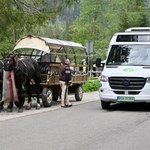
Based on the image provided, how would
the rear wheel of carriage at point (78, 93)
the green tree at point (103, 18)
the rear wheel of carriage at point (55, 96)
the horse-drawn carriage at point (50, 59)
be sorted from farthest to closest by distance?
the green tree at point (103, 18) < the rear wheel of carriage at point (78, 93) < the rear wheel of carriage at point (55, 96) < the horse-drawn carriage at point (50, 59)

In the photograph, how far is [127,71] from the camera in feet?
54.4

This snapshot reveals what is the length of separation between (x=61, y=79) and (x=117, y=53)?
2.24m

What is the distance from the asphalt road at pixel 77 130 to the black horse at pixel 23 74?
61 cm

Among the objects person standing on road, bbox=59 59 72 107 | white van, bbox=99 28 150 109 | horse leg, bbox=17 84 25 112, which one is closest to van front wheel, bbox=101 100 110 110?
white van, bbox=99 28 150 109

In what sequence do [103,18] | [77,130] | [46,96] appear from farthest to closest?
[103,18] < [46,96] < [77,130]

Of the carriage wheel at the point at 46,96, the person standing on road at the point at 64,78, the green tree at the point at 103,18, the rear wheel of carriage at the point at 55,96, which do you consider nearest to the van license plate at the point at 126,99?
the person standing on road at the point at 64,78

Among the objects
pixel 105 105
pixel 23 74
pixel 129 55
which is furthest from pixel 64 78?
pixel 129 55

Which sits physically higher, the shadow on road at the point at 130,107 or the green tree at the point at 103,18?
the green tree at the point at 103,18

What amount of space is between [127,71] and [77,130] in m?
5.10

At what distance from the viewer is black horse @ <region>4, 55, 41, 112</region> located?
16.4 metres

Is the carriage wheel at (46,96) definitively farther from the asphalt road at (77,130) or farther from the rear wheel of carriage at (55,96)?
the rear wheel of carriage at (55,96)

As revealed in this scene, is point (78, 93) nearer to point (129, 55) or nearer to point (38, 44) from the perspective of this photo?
point (38, 44)

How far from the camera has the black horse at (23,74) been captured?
1642 centimetres

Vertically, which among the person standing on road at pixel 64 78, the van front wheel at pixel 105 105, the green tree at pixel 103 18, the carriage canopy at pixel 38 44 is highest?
the green tree at pixel 103 18
